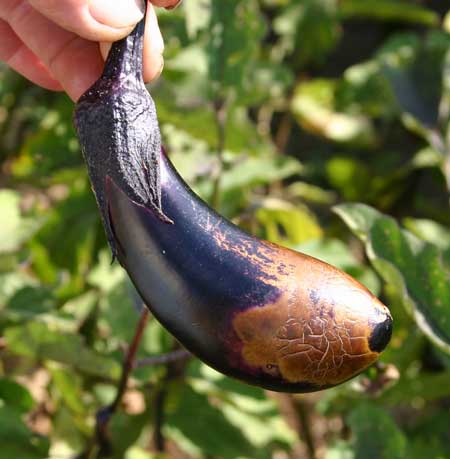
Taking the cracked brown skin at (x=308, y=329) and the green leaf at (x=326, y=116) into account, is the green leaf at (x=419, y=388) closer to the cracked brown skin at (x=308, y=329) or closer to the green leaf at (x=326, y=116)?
the cracked brown skin at (x=308, y=329)

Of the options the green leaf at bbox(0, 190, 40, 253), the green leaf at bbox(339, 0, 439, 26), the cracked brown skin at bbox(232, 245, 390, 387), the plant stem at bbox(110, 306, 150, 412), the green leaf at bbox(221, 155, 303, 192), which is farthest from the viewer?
the green leaf at bbox(339, 0, 439, 26)

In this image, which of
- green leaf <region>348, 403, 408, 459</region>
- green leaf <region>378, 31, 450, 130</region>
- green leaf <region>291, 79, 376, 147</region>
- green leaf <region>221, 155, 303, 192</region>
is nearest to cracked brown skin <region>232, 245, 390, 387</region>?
green leaf <region>348, 403, 408, 459</region>

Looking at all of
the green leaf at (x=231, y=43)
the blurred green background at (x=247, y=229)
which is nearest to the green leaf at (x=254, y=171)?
the blurred green background at (x=247, y=229)

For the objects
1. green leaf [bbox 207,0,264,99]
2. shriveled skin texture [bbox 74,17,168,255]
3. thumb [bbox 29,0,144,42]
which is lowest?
green leaf [bbox 207,0,264,99]

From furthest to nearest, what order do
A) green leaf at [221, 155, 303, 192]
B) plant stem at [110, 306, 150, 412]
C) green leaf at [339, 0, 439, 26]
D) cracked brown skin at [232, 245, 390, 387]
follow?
green leaf at [339, 0, 439, 26], green leaf at [221, 155, 303, 192], plant stem at [110, 306, 150, 412], cracked brown skin at [232, 245, 390, 387]

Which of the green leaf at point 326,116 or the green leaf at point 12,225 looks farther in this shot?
the green leaf at point 326,116

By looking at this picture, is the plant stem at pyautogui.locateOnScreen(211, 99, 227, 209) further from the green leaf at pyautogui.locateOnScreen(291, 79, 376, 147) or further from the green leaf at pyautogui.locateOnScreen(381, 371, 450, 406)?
the green leaf at pyautogui.locateOnScreen(291, 79, 376, 147)

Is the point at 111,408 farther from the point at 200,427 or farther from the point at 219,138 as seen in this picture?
the point at 219,138

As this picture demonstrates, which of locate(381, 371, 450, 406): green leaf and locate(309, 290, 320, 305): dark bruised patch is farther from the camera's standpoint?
locate(381, 371, 450, 406): green leaf

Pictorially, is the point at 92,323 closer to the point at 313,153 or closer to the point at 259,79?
the point at 259,79
